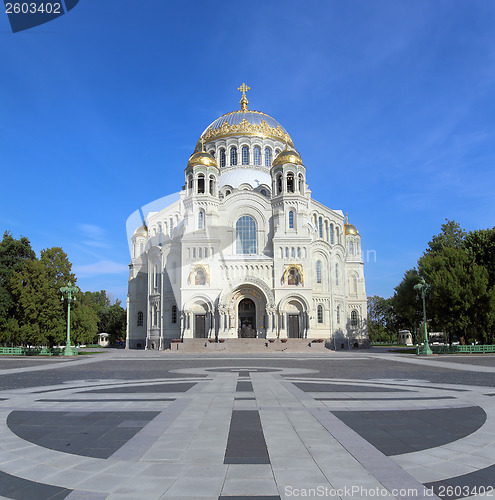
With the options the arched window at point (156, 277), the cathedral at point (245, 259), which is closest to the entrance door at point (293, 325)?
the cathedral at point (245, 259)

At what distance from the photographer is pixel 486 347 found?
118 ft

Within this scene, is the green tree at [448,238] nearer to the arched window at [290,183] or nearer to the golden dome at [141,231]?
the arched window at [290,183]

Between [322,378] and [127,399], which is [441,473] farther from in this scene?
[322,378]

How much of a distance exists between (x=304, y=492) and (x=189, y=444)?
2.41 metres

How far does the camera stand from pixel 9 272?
40.5m

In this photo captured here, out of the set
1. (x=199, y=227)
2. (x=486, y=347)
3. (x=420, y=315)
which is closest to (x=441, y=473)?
(x=486, y=347)

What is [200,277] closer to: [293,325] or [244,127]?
[293,325]

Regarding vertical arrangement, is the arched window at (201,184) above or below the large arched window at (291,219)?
above

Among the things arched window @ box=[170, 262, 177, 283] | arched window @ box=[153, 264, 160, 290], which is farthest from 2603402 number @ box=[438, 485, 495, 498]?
arched window @ box=[153, 264, 160, 290]

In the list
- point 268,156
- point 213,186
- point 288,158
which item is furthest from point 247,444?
point 268,156

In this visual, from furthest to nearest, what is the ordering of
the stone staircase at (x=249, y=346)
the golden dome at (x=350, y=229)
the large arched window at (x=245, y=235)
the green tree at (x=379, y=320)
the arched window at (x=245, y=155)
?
the green tree at (x=379, y=320)
the golden dome at (x=350, y=229)
the arched window at (x=245, y=155)
the large arched window at (x=245, y=235)
the stone staircase at (x=249, y=346)

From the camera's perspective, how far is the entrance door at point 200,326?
4719cm

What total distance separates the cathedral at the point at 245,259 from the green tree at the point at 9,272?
14.7m

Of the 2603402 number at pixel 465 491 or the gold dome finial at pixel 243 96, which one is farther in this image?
the gold dome finial at pixel 243 96
